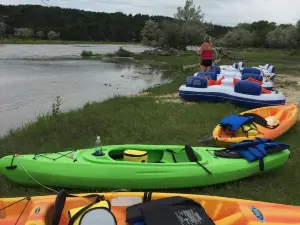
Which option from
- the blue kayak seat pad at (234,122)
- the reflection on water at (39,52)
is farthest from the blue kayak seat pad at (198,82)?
the reflection on water at (39,52)

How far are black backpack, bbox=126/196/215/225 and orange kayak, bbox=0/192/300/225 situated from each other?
0.14 m

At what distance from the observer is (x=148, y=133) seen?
5.87 meters

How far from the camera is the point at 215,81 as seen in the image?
9.29 meters

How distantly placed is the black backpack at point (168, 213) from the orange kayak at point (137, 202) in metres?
0.14

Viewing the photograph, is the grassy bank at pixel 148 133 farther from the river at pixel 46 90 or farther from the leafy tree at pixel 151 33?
the leafy tree at pixel 151 33

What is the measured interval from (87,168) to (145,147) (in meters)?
0.84

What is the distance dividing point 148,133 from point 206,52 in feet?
19.4

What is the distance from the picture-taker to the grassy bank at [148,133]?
3.97 metres

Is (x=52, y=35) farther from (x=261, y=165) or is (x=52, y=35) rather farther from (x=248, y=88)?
(x=261, y=165)

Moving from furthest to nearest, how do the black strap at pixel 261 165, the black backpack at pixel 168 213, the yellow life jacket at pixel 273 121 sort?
the yellow life jacket at pixel 273 121 → the black strap at pixel 261 165 → the black backpack at pixel 168 213

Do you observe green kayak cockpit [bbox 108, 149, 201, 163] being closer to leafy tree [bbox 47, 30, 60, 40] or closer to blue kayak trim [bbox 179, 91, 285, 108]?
blue kayak trim [bbox 179, 91, 285, 108]

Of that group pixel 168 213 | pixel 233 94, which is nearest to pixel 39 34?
pixel 233 94

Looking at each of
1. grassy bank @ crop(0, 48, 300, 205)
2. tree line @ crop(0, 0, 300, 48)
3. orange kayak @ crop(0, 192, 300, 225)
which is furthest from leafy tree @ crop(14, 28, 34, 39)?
orange kayak @ crop(0, 192, 300, 225)

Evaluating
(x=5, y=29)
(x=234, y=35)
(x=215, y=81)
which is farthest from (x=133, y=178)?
(x=5, y=29)
